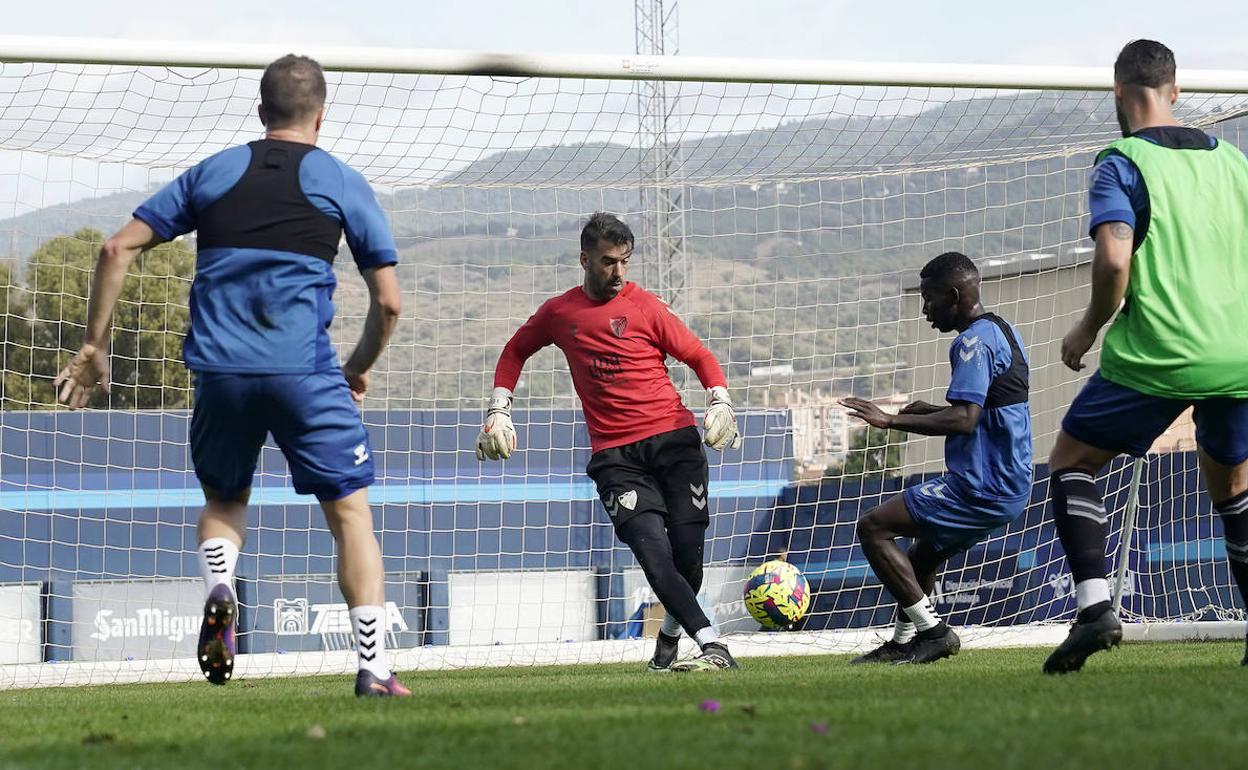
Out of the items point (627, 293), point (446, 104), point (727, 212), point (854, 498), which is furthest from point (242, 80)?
point (854, 498)

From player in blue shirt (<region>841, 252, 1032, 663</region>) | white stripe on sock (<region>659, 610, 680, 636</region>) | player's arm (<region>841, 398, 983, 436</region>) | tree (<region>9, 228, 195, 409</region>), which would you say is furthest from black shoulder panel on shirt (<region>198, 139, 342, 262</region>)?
tree (<region>9, 228, 195, 409</region>)

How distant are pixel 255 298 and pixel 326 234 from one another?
1.05 feet

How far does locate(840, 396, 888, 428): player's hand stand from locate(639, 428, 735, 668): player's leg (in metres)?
0.88

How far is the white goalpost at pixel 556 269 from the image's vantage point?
30.2ft

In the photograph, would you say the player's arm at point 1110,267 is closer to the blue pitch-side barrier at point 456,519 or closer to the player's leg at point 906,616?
the player's leg at point 906,616

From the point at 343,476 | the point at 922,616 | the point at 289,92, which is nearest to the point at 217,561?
the point at 343,476

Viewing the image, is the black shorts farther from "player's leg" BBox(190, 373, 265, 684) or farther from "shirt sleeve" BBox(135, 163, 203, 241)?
"shirt sleeve" BBox(135, 163, 203, 241)

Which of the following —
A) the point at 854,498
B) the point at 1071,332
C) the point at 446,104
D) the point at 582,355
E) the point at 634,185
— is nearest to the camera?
the point at 1071,332

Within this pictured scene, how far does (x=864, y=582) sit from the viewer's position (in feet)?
55.4

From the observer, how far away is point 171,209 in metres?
4.70

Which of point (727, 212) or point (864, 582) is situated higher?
point (727, 212)

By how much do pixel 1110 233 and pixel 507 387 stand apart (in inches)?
132

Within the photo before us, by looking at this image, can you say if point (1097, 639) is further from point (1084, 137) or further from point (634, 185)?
point (1084, 137)

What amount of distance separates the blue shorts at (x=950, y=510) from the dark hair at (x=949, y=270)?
3.02ft
